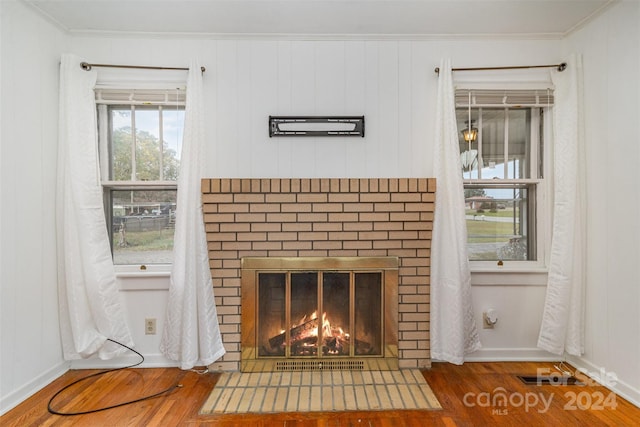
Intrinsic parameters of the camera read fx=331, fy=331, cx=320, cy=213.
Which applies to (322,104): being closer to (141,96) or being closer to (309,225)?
(309,225)

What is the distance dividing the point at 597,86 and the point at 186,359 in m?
3.21

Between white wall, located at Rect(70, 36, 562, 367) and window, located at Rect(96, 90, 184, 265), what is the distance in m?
0.28

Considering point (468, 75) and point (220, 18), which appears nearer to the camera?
point (220, 18)

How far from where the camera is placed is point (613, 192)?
2.04 metres

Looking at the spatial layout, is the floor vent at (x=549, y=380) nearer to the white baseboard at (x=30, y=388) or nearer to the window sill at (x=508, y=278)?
the window sill at (x=508, y=278)

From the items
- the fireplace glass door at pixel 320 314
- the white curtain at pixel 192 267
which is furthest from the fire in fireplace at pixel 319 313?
the white curtain at pixel 192 267

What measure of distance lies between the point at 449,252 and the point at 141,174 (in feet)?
7.48

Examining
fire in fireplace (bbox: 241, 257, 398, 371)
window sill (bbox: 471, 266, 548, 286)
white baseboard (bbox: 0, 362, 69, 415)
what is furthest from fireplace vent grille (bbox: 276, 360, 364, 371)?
white baseboard (bbox: 0, 362, 69, 415)

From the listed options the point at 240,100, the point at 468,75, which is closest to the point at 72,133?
the point at 240,100

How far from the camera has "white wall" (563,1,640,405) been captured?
6.27ft

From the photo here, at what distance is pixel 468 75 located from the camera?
2.39 m

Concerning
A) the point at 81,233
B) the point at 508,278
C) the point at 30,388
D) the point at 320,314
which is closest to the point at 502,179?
the point at 508,278

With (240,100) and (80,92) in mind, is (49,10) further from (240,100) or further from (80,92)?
(240,100)

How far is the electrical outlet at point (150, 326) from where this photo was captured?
2.37 m
